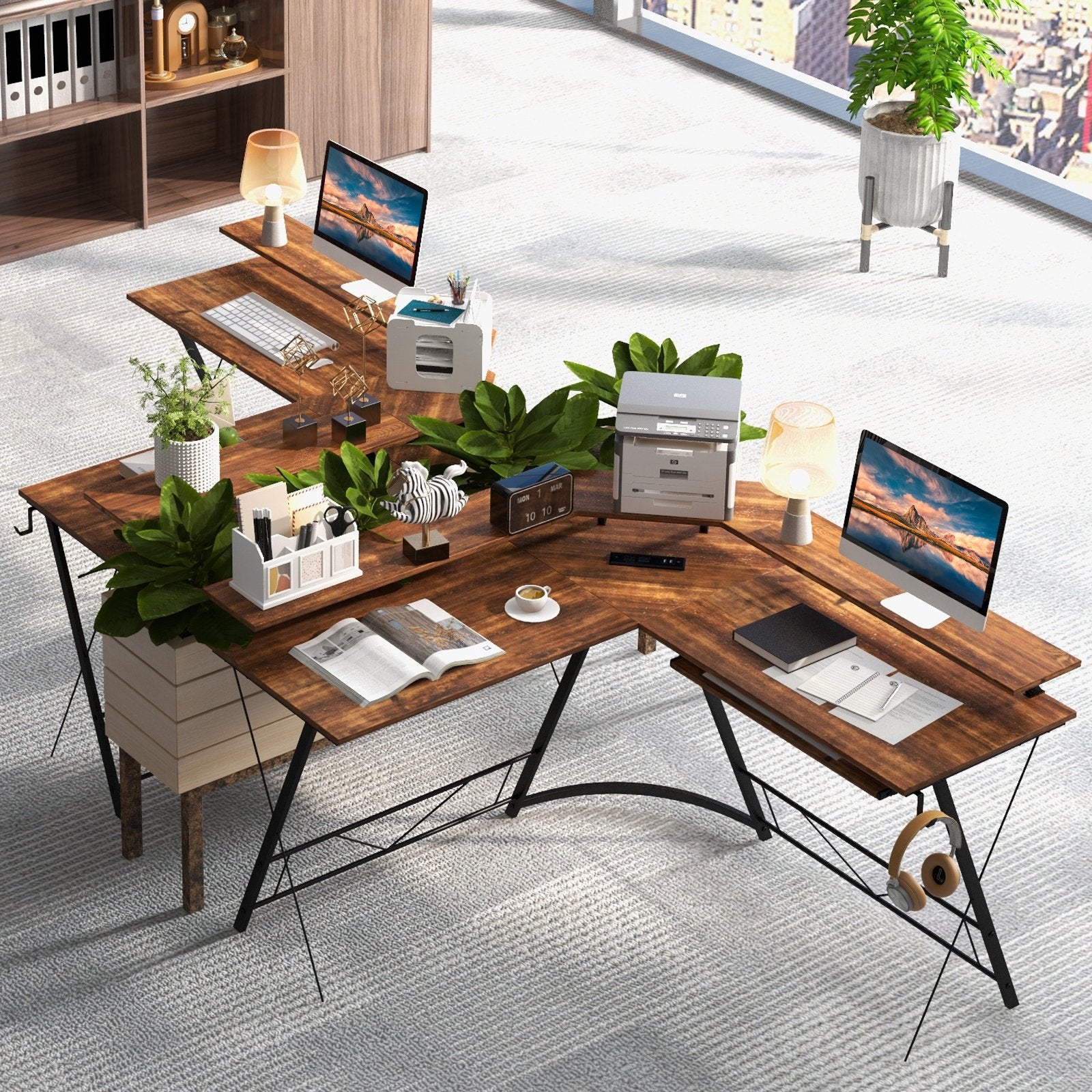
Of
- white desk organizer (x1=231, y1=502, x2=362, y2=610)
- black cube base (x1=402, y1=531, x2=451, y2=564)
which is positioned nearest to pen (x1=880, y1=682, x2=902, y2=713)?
black cube base (x1=402, y1=531, x2=451, y2=564)

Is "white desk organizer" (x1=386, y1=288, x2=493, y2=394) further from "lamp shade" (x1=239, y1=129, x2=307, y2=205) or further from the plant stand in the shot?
the plant stand

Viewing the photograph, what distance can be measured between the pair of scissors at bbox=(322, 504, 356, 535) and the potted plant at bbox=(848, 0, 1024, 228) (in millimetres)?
3690

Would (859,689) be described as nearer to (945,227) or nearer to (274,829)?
(274,829)

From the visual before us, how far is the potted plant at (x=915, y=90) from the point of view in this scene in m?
7.21

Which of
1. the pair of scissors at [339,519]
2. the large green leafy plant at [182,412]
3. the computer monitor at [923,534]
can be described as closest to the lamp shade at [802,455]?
the computer monitor at [923,534]

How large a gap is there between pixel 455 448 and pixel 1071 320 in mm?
3498

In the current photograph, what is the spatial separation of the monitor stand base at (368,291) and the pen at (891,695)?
224 cm

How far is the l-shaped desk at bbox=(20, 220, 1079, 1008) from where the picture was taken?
4113 mm

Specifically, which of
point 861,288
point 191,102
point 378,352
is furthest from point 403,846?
point 191,102

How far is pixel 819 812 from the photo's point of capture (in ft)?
16.5

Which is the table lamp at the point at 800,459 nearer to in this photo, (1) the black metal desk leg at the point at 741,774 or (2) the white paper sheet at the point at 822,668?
(2) the white paper sheet at the point at 822,668

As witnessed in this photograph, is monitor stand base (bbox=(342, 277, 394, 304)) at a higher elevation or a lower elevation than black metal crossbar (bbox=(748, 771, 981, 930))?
higher

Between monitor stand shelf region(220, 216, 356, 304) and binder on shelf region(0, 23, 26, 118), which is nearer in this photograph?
monitor stand shelf region(220, 216, 356, 304)

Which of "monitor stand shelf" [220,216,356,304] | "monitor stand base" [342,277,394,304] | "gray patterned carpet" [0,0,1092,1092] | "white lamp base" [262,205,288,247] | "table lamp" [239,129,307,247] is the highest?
"table lamp" [239,129,307,247]
